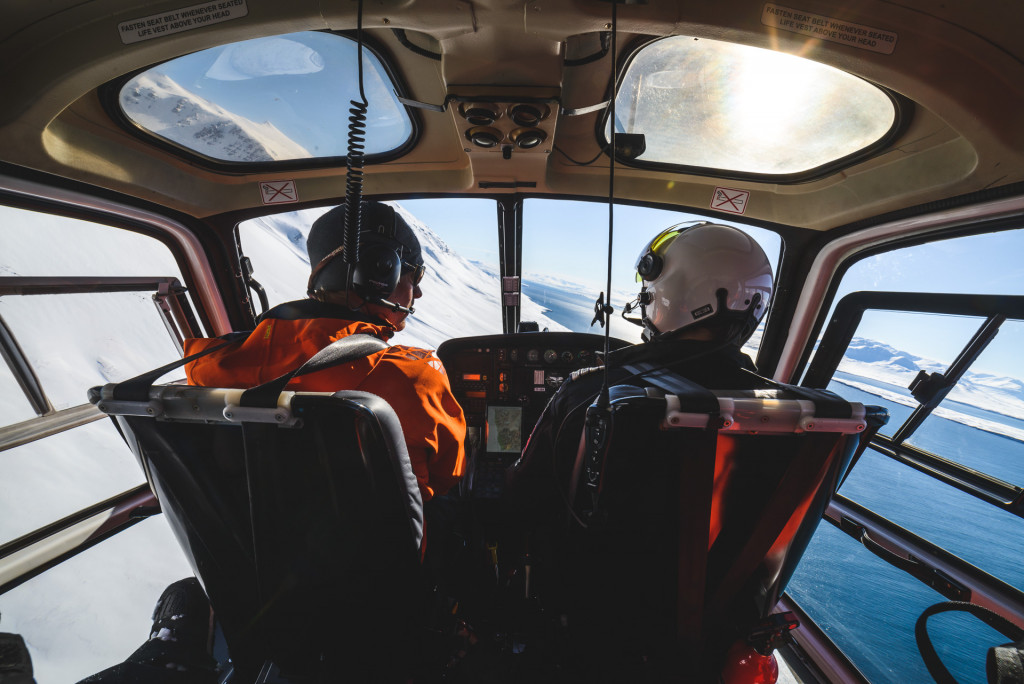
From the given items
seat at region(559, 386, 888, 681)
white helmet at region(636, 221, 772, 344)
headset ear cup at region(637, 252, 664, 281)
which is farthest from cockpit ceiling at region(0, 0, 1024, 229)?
seat at region(559, 386, 888, 681)

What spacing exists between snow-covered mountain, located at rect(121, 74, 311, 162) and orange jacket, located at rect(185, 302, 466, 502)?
1.32m

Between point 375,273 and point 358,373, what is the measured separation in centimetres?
40

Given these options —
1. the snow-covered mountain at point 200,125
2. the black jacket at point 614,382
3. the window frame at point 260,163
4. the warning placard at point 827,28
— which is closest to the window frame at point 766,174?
the warning placard at point 827,28

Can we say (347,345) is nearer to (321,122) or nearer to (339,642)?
(339,642)

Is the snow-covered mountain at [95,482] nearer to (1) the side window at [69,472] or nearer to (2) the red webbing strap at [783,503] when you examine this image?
(1) the side window at [69,472]

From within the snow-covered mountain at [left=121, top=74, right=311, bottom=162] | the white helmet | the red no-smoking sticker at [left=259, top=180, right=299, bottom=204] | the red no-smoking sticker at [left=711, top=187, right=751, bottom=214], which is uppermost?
the snow-covered mountain at [left=121, top=74, right=311, bottom=162]

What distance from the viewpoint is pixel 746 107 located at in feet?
5.04

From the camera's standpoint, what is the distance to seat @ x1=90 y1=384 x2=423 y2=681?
0.77 metres

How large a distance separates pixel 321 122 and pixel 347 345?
1.49m

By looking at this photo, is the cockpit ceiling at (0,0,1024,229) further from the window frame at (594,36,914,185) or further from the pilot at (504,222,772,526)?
the pilot at (504,222,772,526)

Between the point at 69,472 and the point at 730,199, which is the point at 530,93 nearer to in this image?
the point at 730,199

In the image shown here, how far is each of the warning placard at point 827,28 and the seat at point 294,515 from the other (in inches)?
53.5

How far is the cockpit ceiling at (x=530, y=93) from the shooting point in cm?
96

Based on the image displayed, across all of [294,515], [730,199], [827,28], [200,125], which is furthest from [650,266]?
[200,125]
